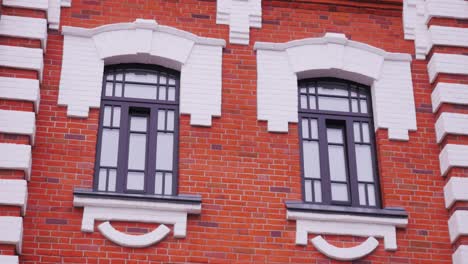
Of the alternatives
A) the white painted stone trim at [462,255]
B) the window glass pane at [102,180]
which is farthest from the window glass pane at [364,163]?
the window glass pane at [102,180]

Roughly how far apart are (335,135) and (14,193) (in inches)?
177

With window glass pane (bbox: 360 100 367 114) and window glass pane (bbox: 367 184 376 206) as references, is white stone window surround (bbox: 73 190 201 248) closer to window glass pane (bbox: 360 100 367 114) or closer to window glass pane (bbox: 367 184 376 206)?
window glass pane (bbox: 367 184 376 206)

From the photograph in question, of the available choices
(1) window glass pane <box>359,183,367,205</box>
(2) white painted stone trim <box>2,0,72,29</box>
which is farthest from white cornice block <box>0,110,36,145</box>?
(1) window glass pane <box>359,183,367,205</box>

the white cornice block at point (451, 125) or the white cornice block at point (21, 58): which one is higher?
the white cornice block at point (21, 58)

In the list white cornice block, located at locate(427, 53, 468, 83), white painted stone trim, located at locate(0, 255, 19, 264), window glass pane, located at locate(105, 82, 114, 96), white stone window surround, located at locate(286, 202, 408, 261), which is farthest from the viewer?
white cornice block, located at locate(427, 53, 468, 83)

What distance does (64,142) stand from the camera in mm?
12117

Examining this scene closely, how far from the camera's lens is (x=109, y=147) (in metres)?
12.4

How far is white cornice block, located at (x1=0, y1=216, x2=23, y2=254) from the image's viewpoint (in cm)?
1083

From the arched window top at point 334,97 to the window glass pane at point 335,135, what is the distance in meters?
0.25

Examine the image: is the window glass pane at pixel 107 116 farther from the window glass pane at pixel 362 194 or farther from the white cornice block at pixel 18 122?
the window glass pane at pixel 362 194

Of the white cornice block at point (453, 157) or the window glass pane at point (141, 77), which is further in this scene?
the window glass pane at point (141, 77)

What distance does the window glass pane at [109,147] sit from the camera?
12.3m

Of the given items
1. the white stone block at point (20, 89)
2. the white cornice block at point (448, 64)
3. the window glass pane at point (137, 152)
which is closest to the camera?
the white stone block at point (20, 89)

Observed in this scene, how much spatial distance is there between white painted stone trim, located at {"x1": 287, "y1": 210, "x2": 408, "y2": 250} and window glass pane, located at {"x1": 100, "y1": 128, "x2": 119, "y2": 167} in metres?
2.42
